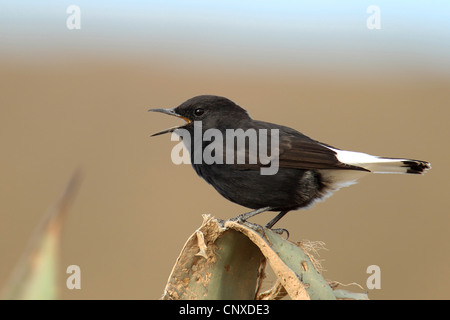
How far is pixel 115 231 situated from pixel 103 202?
0.85m

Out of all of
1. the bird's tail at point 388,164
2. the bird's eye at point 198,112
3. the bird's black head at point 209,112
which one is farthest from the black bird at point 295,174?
the bird's eye at point 198,112

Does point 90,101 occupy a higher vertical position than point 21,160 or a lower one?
higher

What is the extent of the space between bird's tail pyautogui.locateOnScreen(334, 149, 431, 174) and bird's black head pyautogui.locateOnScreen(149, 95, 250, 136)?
849 mm

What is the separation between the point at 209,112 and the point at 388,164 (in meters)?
1.30

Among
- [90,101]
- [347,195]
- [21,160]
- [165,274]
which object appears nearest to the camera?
[165,274]

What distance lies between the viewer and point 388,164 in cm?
380

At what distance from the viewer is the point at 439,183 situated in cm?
1421

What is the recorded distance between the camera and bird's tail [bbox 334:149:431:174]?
3762mm

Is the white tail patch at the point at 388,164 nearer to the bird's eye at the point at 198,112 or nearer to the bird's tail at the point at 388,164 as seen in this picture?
the bird's tail at the point at 388,164

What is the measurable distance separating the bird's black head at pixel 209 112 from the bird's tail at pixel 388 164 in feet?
2.79
